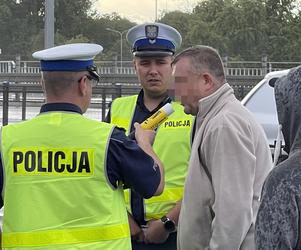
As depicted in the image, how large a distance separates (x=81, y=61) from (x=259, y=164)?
907 mm

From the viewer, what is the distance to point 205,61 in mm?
3305

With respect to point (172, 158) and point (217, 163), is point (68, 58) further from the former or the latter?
point (172, 158)

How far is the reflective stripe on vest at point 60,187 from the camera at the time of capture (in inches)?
110

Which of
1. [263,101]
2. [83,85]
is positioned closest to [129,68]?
[263,101]

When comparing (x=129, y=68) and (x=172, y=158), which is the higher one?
(x=172, y=158)

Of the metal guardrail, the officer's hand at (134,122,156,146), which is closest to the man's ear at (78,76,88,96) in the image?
the officer's hand at (134,122,156,146)

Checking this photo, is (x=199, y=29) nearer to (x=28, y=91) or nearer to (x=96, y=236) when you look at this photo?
(x=28, y=91)

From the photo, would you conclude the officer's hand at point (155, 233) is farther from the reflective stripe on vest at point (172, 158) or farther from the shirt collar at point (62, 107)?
the shirt collar at point (62, 107)

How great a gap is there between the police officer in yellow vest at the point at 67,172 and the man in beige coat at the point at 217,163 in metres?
0.29

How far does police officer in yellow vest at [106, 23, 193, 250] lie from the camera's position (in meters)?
3.73

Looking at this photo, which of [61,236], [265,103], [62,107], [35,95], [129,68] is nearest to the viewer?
[61,236]

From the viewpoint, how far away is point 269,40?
Answer: 145 feet

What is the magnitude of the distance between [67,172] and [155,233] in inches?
41.5

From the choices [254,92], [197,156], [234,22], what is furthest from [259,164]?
[234,22]
